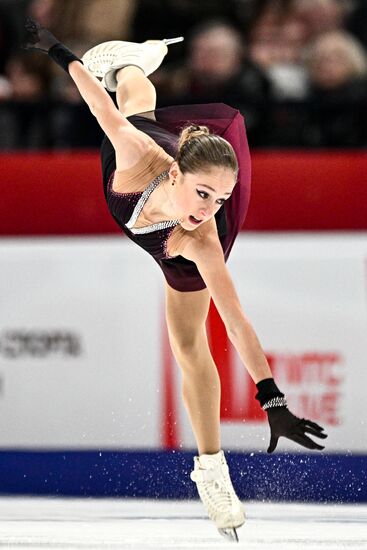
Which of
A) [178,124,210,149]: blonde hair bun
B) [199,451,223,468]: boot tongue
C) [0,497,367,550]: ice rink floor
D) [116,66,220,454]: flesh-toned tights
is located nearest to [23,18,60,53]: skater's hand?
[178,124,210,149]: blonde hair bun

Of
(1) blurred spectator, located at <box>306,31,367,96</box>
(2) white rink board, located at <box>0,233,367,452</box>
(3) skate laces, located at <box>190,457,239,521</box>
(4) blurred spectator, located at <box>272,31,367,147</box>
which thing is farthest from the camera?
(1) blurred spectator, located at <box>306,31,367,96</box>

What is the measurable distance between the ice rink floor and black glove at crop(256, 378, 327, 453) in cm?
40

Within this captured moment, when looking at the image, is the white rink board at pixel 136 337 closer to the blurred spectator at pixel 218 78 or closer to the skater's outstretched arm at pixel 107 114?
the blurred spectator at pixel 218 78

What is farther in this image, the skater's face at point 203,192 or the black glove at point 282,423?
the skater's face at point 203,192

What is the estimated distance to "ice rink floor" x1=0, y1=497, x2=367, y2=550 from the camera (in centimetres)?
411

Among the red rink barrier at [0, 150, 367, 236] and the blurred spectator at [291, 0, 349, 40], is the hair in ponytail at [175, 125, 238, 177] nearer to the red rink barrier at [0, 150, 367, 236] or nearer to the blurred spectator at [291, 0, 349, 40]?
the red rink barrier at [0, 150, 367, 236]

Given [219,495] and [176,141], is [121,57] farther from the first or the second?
[219,495]

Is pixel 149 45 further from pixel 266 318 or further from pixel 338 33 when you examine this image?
pixel 338 33

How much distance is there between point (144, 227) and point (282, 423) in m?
0.83

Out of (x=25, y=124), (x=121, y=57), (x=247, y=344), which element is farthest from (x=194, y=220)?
(x=25, y=124)

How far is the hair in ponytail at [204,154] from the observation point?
13.0 ft

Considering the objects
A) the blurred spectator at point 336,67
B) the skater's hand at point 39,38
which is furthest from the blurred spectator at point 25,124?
the skater's hand at point 39,38

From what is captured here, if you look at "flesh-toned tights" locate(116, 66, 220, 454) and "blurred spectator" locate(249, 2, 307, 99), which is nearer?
"flesh-toned tights" locate(116, 66, 220, 454)

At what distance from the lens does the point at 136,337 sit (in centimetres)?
569
